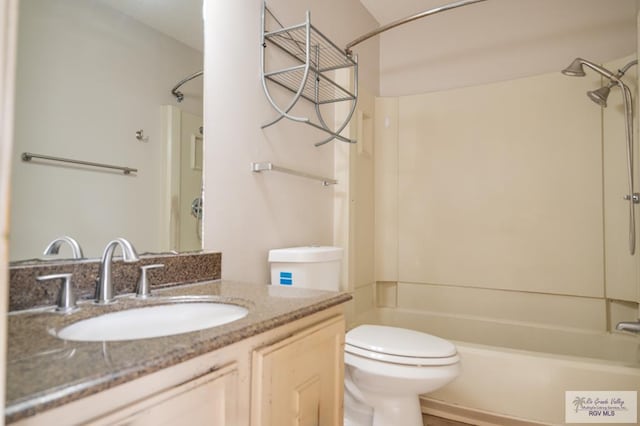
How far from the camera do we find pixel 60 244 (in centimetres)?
92

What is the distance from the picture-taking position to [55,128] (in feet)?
3.02

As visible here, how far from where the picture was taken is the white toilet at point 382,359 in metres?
1.41

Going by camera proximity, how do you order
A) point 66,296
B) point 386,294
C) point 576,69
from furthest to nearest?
point 386,294
point 576,69
point 66,296

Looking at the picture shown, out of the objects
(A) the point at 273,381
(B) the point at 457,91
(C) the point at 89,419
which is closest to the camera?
(C) the point at 89,419

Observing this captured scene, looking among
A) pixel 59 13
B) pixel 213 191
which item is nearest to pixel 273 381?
pixel 213 191

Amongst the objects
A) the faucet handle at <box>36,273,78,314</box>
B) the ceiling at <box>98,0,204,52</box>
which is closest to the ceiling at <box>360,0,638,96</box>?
the ceiling at <box>98,0,204,52</box>

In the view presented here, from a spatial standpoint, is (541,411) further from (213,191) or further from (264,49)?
(264,49)

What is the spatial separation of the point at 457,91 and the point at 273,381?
2.31m

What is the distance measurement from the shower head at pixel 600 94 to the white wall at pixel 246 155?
4.95 feet

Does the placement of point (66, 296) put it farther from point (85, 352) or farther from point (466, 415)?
point (466, 415)

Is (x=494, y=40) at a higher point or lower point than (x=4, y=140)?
higher

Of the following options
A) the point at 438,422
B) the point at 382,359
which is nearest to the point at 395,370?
the point at 382,359

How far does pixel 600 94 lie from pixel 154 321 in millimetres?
2337

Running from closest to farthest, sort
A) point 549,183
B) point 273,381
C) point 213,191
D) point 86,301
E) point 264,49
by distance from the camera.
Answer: point 273,381, point 86,301, point 213,191, point 264,49, point 549,183
